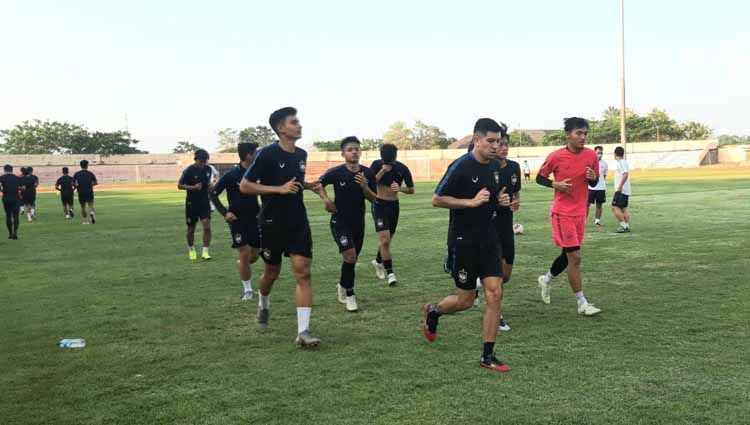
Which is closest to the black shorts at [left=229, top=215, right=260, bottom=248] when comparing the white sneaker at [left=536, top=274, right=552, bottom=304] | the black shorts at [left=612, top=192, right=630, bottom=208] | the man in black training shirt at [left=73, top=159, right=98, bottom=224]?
the white sneaker at [left=536, top=274, right=552, bottom=304]

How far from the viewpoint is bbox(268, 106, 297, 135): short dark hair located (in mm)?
6262

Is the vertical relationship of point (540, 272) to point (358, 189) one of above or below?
below

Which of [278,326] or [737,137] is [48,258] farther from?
[737,137]

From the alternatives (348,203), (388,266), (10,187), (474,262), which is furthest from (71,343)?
(10,187)

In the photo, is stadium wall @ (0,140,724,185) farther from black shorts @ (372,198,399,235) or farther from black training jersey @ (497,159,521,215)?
black training jersey @ (497,159,521,215)

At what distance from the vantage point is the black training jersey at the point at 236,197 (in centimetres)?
864

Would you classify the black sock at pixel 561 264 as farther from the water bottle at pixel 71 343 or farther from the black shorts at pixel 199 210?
the black shorts at pixel 199 210

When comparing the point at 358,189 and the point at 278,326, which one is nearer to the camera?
the point at 278,326

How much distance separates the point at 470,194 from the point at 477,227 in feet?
1.06

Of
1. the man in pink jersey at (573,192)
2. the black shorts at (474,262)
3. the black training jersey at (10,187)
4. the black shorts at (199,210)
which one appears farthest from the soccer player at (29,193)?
the black shorts at (474,262)

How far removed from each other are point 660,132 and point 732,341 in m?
102

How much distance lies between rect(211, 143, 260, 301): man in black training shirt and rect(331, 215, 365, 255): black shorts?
1297mm

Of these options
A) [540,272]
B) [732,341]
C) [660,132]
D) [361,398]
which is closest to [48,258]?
[540,272]

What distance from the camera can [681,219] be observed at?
16.5 meters
